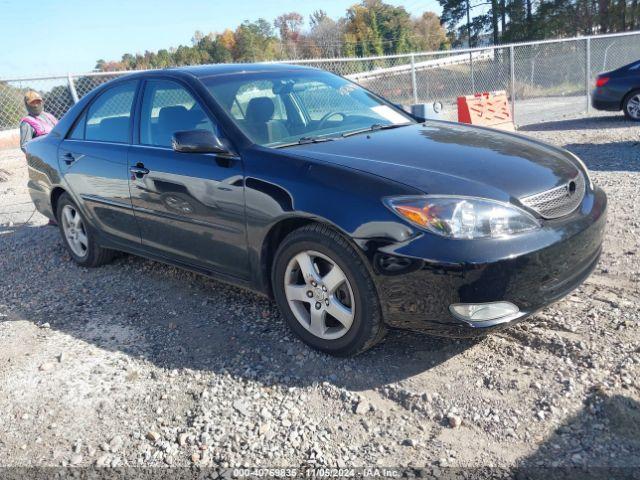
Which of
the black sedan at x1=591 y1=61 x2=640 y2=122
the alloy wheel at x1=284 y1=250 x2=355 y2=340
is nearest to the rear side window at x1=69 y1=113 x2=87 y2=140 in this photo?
the alloy wheel at x1=284 y1=250 x2=355 y2=340

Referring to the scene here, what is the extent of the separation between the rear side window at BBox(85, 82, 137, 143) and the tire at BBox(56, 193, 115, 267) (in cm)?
76

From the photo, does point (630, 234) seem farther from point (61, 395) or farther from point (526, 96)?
point (526, 96)

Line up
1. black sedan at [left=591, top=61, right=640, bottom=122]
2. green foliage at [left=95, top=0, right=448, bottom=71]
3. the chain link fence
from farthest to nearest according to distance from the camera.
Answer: green foliage at [left=95, top=0, right=448, bottom=71] < the chain link fence < black sedan at [left=591, top=61, right=640, bottom=122]

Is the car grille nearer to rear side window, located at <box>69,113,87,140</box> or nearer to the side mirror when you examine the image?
the side mirror

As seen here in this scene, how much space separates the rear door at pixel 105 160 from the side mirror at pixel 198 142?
1001 mm

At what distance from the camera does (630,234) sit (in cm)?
483

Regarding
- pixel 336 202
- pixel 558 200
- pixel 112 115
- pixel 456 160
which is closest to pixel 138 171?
pixel 112 115

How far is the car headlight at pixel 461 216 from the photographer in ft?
9.18

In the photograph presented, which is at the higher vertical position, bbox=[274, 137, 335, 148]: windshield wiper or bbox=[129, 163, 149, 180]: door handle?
bbox=[274, 137, 335, 148]: windshield wiper

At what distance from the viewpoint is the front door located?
3.61 metres

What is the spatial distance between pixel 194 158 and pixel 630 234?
3615 millimetres

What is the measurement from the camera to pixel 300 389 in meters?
3.09

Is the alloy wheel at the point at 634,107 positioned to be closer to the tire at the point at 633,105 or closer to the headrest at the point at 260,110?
the tire at the point at 633,105

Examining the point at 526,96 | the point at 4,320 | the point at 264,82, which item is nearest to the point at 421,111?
A: the point at 264,82
